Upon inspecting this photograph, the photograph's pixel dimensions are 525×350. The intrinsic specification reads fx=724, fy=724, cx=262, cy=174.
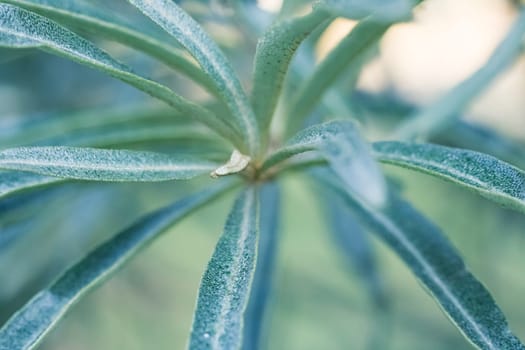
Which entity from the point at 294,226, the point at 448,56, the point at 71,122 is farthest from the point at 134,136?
the point at 294,226

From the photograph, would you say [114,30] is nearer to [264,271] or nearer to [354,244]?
[264,271]

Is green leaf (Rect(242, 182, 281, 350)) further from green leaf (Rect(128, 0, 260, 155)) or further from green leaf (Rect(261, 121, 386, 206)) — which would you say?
green leaf (Rect(261, 121, 386, 206))

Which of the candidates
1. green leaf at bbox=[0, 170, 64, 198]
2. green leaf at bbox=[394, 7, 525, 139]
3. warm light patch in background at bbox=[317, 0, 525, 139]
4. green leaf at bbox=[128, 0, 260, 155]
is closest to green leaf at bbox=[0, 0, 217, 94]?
green leaf at bbox=[128, 0, 260, 155]

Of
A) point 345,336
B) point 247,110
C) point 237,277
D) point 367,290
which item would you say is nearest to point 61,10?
point 247,110

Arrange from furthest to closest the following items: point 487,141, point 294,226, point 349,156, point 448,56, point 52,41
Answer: point 294,226 < point 448,56 < point 487,141 < point 52,41 < point 349,156

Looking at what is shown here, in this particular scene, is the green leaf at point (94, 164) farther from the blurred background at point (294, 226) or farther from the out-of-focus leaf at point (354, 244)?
the out-of-focus leaf at point (354, 244)
